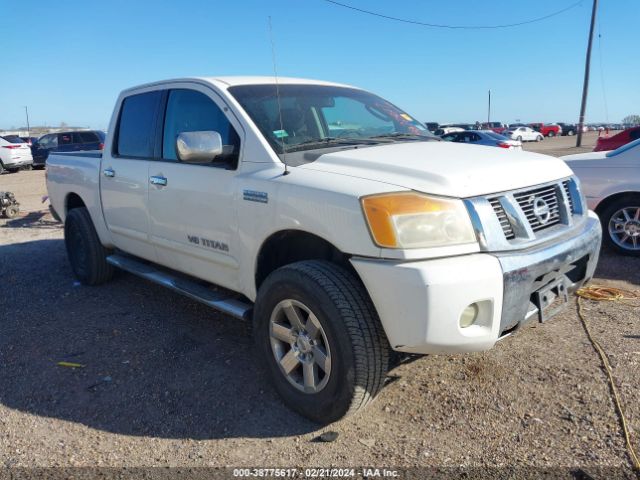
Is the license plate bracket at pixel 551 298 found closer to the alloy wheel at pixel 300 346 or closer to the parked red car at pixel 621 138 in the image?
the alloy wheel at pixel 300 346

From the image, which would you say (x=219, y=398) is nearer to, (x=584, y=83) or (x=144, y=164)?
(x=144, y=164)

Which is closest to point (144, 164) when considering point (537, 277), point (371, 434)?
point (371, 434)

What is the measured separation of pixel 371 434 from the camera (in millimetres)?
2857

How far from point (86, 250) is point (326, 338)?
3.55 m

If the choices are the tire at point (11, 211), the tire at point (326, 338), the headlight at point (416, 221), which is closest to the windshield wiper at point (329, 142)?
the tire at point (326, 338)

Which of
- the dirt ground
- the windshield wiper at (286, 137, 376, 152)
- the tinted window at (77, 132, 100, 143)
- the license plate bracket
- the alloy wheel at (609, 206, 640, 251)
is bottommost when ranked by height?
the dirt ground

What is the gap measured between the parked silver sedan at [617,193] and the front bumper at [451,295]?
12.6ft

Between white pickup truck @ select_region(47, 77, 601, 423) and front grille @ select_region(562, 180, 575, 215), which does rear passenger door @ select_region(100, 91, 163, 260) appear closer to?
white pickup truck @ select_region(47, 77, 601, 423)

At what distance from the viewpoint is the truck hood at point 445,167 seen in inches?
106

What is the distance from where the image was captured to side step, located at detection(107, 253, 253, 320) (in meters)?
3.43

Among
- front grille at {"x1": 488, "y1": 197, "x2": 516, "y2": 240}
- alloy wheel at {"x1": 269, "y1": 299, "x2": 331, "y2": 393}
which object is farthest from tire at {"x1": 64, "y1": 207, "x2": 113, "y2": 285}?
front grille at {"x1": 488, "y1": 197, "x2": 516, "y2": 240}

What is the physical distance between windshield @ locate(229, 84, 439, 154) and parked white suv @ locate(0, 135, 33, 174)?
21774 mm

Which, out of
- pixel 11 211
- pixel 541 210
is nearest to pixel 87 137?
pixel 11 211

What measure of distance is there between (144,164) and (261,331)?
6.19ft
